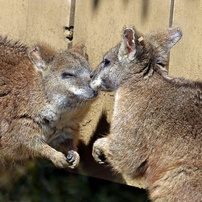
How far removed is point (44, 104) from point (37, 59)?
479 mm

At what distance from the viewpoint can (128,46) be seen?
8.64 meters

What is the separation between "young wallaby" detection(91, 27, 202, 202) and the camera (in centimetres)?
817

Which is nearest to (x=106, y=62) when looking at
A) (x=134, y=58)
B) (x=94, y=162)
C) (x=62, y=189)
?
(x=134, y=58)

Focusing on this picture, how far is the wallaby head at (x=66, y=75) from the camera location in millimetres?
9219

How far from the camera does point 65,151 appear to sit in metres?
9.69

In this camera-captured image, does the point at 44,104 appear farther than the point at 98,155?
Yes

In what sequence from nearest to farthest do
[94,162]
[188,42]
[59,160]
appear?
1. [188,42]
2. [59,160]
3. [94,162]

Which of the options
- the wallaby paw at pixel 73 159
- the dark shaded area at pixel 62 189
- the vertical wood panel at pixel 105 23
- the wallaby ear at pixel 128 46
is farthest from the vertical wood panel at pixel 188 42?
the dark shaded area at pixel 62 189

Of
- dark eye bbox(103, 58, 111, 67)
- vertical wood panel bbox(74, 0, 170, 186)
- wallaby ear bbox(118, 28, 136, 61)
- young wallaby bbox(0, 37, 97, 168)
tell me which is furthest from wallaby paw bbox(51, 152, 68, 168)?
wallaby ear bbox(118, 28, 136, 61)

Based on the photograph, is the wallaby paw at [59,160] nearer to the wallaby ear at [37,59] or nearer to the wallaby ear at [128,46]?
the wallaby ear at [37,59]

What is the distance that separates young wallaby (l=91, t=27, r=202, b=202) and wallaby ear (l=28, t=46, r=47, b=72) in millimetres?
732

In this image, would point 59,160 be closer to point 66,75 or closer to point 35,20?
point 66,75

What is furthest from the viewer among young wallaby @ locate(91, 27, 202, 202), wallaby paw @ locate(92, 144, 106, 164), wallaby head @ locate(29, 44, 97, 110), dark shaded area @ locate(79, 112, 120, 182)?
dark shaded area @ locate(79, 112, 120, 182)

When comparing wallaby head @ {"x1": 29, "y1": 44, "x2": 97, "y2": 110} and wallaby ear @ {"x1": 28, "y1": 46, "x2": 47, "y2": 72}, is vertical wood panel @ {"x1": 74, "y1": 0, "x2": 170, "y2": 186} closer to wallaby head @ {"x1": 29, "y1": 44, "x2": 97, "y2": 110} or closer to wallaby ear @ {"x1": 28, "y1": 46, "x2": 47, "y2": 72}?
wallaby head @ {"x1": 29, "y1": 44, "x2": 97, "y2": 110}
